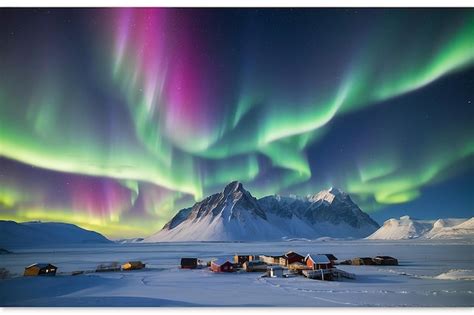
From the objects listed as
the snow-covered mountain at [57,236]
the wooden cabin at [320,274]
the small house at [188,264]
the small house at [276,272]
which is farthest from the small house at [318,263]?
the snow-covered mountain at [57,236]

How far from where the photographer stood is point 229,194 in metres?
196

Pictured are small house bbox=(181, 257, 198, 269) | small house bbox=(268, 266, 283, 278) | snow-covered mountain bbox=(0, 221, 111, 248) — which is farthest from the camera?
snow-covered mountain bbox=(0, 221, 111, 248)

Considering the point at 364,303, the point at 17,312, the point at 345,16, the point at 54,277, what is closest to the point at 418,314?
the point at 364,303

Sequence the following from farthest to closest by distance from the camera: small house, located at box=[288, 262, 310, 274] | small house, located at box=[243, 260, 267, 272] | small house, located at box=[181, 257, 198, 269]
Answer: small house, located at box=[181, 257, 198, 269] < small house, located at box=[243, 260, 267, 272] < small house, located at box=[288, 262, 310, 274]

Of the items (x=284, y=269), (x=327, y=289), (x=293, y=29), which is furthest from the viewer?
(x=284, y=269)

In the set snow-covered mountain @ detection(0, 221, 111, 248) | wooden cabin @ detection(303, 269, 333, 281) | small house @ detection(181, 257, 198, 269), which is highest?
snow-covered mountain @ detection(0, 221, 111, 248)

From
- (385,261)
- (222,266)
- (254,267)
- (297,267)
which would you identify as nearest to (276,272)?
(297,267)

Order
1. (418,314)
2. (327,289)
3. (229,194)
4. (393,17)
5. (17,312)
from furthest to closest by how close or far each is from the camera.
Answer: (229,194)
(393,17)
(327,289)
(17,312)
(418,314)

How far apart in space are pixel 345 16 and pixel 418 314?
46.2ft

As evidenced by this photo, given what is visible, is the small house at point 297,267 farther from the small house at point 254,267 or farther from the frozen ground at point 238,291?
the frozen ground at point 238,291

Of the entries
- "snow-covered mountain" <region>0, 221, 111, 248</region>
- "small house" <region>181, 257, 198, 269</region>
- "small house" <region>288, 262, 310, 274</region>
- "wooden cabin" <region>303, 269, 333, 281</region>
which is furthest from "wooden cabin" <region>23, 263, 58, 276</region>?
"snow-covered mountain" <region>0, 221, 111, 248</region>

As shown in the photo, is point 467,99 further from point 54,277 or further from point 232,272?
point 54,277

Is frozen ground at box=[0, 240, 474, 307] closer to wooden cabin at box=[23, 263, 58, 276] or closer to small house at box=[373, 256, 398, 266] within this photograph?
wooden cabin at box=[23, 263, 58, 276]

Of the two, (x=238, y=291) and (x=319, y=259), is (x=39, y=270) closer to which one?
(x=238, y=291)
